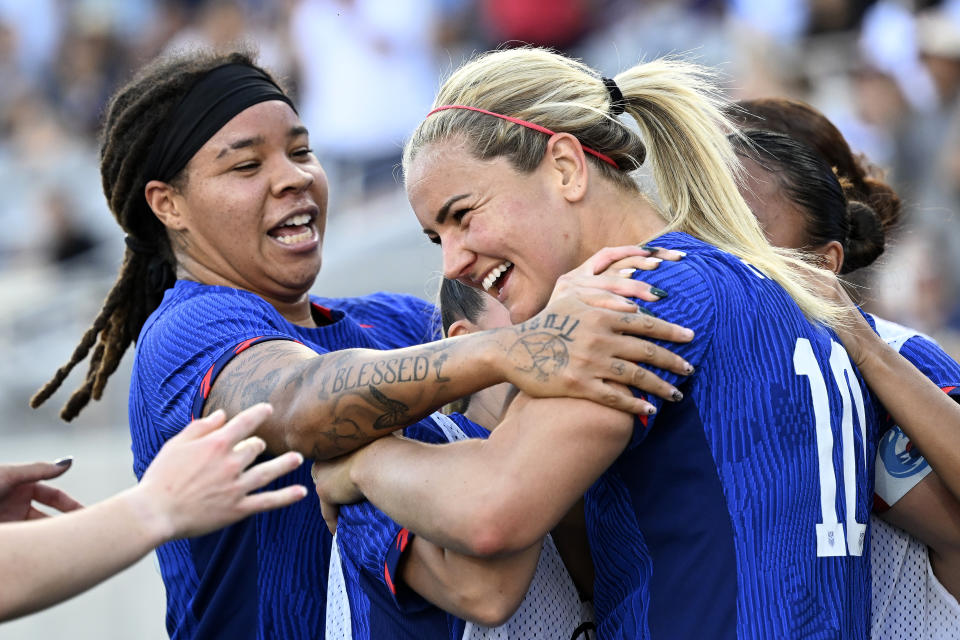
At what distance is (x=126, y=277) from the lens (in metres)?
A: 3.66

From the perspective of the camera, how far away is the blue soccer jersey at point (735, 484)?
88.4 inches

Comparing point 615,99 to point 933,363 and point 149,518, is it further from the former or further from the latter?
point 149,518

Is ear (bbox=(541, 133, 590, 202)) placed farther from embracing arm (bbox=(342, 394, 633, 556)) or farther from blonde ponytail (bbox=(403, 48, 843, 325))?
embracing arm (bbox=(342, 394, 633, 556))

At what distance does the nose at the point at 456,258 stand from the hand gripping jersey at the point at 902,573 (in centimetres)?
106

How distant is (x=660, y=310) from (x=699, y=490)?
0.35 meters

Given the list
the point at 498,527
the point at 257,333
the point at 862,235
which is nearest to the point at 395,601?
the point at 498,527

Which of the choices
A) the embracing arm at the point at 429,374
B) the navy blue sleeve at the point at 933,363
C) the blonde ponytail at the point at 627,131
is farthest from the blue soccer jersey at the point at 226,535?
the navy blue sleeve at the point at 933,363

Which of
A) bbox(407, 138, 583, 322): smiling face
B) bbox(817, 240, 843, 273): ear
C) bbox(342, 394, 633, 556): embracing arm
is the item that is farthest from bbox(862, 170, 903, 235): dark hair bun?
bbox(342, 394, 633, 556): embracing arm

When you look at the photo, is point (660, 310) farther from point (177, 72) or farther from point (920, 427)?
point (177, 72)

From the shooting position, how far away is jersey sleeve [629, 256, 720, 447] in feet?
7.39

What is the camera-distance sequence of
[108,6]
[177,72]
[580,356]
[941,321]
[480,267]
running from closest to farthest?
[580,356], [480,267], [177,72], [941,321], [108,6]

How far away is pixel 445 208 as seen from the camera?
266cm

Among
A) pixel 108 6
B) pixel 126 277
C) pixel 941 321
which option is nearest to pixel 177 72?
pixel 126 277

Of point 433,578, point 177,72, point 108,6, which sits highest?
point 108,6
